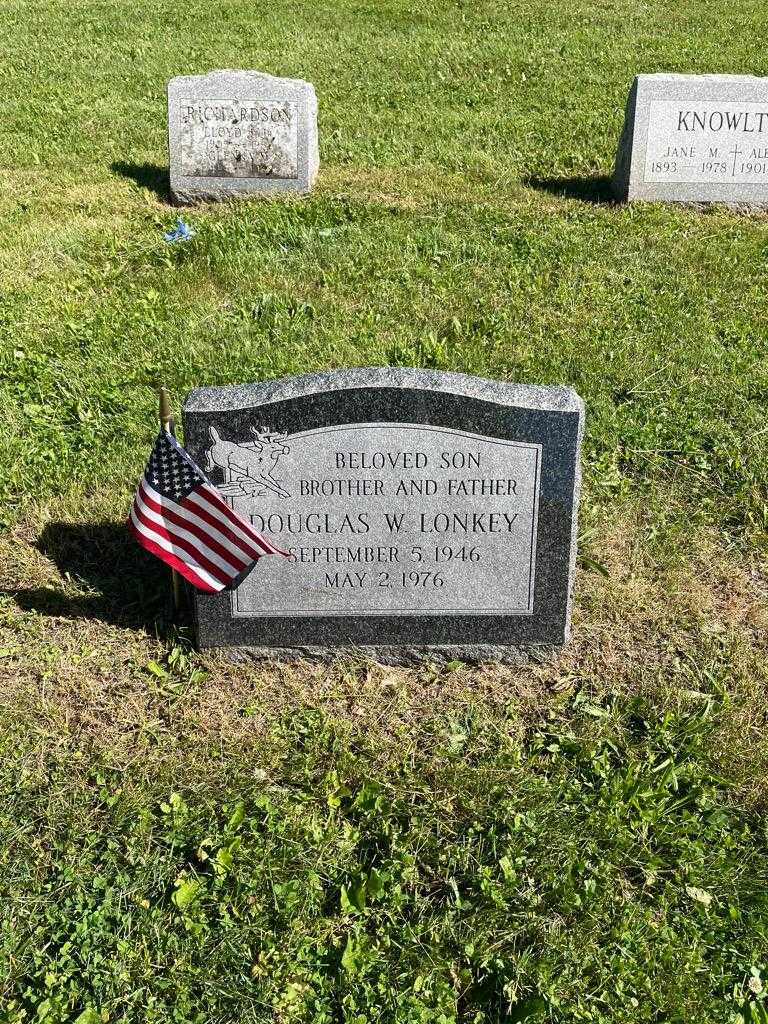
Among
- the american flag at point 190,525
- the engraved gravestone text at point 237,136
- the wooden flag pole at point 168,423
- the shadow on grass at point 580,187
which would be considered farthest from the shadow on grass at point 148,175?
the american flag at point 190,525

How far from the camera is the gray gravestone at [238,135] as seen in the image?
952 cm

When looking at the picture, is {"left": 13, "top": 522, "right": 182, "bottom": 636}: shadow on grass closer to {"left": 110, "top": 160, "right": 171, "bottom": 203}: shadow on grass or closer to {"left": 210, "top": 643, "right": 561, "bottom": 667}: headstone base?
{"left": 210, "top": 643, "right": 561, "bottom": 667}: headstone base

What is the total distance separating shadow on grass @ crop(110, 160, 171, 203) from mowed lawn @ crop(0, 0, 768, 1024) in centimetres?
77

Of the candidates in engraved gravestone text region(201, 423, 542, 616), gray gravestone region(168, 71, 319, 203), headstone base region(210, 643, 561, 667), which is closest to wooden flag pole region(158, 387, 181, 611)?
engraved gravestone text region(201, 423, 542, 616)

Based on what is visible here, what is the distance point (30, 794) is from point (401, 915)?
136cm

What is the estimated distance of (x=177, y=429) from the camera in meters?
5.74

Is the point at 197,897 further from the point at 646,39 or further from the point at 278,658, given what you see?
the point at 646,39

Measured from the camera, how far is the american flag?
385 cm

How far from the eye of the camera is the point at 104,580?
4.74m

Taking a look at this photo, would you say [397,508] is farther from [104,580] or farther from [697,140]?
[697,140]

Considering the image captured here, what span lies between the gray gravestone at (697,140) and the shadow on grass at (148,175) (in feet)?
14.2

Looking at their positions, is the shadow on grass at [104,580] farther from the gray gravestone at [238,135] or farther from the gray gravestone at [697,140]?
the gray gravestone at [697,140]

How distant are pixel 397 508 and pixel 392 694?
0.75m

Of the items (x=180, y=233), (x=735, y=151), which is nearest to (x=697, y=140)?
(x=735, y=151)
